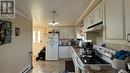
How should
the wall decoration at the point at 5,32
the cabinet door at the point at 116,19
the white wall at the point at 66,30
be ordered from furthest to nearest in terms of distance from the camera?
the white wall at the point at 66,30 → the wall decoration at the point at 5,32 → the cabinet door at the point at 116,19

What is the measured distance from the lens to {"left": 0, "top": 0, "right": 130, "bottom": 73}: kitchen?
178 cm

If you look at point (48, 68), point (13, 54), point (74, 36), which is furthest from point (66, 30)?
point (13, 54)

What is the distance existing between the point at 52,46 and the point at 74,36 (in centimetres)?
187

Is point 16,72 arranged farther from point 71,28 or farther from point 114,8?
point 71,28

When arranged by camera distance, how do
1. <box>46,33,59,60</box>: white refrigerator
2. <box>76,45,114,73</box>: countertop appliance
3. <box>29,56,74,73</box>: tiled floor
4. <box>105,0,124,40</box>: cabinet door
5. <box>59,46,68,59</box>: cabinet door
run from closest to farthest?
1. <box>105,0,124,40</box>: cabinet door
2. <box>76,45,114,73</box>: countertop appliance
3. <box>29,56,74,73</box>: tiled floor
4. <box>46,33,59,60</box>: white refrigerator
5. <box>59,46,68,59</box>: cabinet door

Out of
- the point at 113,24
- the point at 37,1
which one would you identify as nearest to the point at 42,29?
the point at 37,1

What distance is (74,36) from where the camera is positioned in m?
10.0

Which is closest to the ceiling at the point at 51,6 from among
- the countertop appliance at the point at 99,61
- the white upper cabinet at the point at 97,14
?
the white upper cabinet at the point at 97,14

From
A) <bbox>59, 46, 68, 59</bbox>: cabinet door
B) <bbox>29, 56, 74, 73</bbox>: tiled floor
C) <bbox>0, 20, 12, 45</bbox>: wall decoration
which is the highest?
<bbox>0, 20, 12, 45</bbox>: wall decoration

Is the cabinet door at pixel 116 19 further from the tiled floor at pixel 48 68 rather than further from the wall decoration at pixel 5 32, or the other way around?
the tiled floor at pixel 48 68

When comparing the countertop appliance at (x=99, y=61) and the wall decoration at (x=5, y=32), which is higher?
the wall decoration at (x=5, y=32)

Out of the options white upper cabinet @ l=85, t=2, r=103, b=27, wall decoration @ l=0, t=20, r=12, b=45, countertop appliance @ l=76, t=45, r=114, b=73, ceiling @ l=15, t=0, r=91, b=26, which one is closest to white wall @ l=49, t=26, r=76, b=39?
ceiling @ l=15, t=0, r=91, b=26

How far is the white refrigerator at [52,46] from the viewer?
8.95 metres

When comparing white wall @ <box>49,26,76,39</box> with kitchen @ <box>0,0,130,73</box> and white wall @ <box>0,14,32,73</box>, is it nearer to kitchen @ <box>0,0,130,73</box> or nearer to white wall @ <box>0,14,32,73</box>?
kitchen @ <box>0,0,130,73</box>
